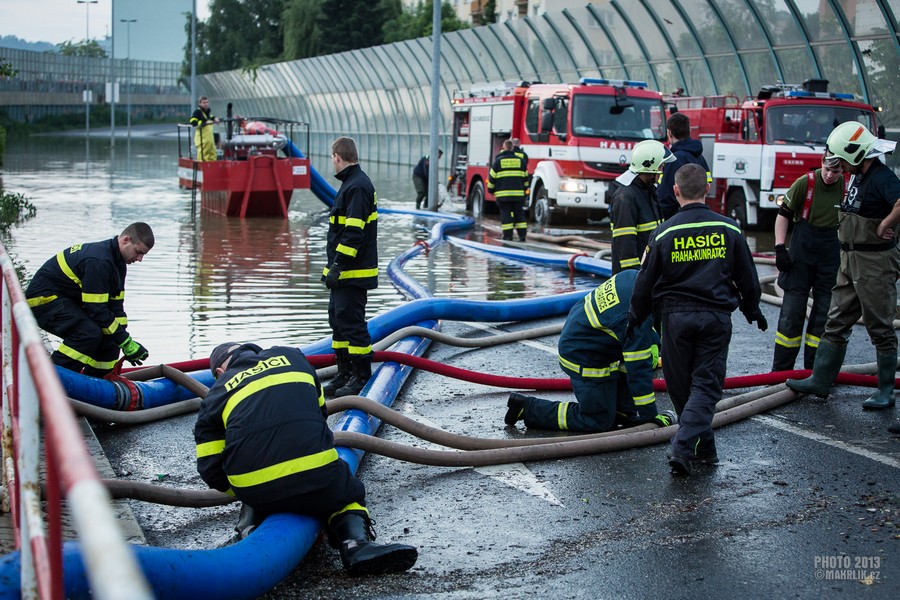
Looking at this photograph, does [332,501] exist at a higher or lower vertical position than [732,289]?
lower

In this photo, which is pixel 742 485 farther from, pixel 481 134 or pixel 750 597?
pixel 481 134

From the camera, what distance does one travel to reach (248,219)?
2045 centimetres

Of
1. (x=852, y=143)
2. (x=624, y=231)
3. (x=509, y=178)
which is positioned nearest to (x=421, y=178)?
(x=509, y=178)

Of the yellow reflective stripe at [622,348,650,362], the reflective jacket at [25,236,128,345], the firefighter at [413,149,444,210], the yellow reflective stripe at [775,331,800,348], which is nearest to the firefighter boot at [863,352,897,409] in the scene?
the yellow reflective stripe at [775,331,800,348]

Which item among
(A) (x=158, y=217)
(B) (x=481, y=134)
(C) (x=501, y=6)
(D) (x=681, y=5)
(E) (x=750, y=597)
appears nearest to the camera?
(E) (x=750, y=597)

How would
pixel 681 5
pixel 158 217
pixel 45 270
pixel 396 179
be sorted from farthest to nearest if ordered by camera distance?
1. pixel 396 179
2. pixel 681 5
3. pixel 158 217
4. pixel 45 270

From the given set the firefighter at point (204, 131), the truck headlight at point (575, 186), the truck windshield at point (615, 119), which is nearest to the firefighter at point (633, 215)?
the truck headlight at point (575, 186)

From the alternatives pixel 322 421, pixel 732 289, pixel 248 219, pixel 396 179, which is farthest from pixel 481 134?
pixel 322 421

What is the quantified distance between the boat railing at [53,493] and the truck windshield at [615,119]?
51.2 feet

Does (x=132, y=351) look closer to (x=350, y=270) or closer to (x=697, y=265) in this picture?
(x=350, y=270)

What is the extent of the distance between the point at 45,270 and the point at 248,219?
14.0m

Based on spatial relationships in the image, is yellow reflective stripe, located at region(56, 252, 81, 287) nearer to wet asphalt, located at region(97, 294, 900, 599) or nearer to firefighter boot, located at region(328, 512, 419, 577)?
wet asphalt, located at region(97, 294, 900, 599)

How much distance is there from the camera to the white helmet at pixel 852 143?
21.3 ft

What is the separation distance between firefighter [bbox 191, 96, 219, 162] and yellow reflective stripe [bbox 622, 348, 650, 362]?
51.7ft
